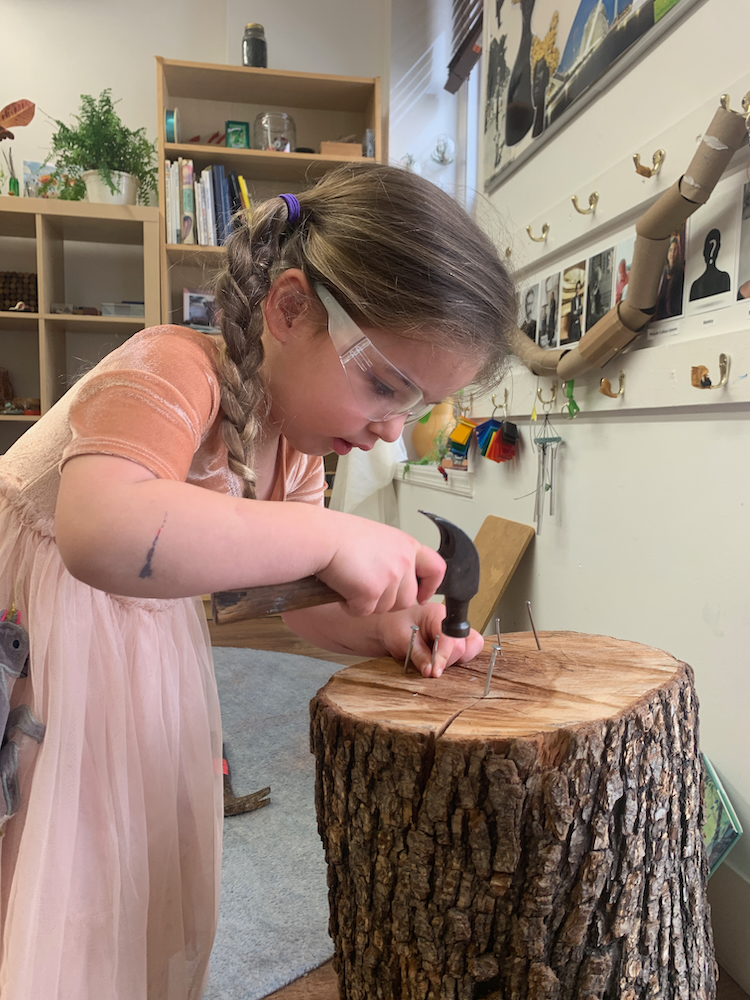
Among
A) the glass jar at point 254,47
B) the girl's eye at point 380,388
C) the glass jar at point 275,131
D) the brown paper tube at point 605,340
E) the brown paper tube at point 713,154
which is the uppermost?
the glass jar at point 254,47

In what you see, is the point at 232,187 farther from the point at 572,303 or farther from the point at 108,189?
the point at 572,303

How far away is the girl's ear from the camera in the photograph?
77cm

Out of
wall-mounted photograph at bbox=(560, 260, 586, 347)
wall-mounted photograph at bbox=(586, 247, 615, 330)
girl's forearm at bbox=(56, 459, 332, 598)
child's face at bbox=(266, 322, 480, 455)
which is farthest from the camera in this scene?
wall-mounted photograph at bbox=(560, 260, 586, 347)

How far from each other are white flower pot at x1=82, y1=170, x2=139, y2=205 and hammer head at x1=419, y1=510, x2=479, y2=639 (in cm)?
289

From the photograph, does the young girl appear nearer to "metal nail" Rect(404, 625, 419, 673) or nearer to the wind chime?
"metal nail" Rect(404, 625, 419, 673)

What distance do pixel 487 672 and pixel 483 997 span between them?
337 mm

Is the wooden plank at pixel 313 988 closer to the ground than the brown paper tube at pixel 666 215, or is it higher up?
closer to the ground

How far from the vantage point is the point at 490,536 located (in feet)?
6.49

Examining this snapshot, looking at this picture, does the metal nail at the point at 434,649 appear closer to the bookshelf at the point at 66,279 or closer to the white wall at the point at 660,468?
the white wall at the point at 660,468

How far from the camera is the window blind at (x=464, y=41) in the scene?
2.62 metres

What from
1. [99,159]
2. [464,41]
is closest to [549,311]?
[464,41]

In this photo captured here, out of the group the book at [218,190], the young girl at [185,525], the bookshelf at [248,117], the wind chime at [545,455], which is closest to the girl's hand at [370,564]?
the young girl at [185,525]

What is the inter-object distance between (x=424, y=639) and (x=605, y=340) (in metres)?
0.81

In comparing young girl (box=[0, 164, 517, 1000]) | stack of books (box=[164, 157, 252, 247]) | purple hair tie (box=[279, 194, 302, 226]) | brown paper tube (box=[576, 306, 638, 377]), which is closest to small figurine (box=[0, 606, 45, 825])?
young girl (box=[0, 164, 517, 1000])
